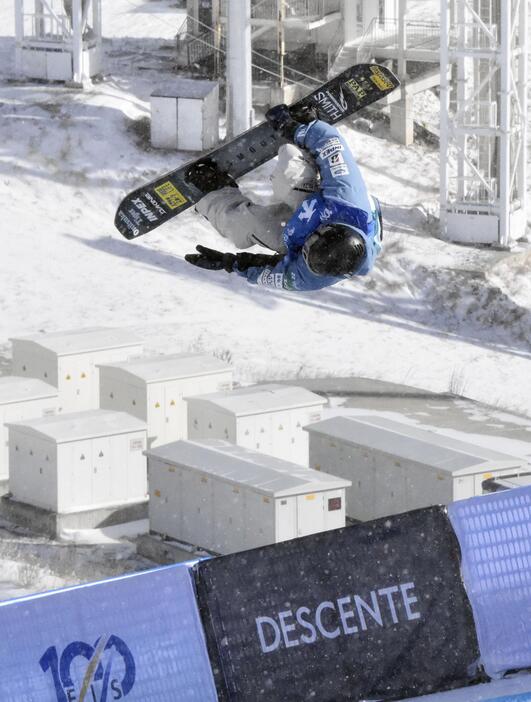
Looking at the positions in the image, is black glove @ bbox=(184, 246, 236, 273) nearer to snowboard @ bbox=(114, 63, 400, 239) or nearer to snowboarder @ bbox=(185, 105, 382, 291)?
snowboarder @ bbox=(185, 105, 382, 291)

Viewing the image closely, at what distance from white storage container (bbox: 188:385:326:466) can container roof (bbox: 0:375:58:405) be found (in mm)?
1937

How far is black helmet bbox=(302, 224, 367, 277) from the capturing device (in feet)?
34.8

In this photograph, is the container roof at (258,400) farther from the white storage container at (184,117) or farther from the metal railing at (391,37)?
the metal railing at (391,37)

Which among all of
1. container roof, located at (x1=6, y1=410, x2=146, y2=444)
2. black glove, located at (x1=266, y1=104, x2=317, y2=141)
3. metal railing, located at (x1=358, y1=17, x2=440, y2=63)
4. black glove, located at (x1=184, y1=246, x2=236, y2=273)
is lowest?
container roof, located at (x1=6, y1=410, x2=146, y2=444)

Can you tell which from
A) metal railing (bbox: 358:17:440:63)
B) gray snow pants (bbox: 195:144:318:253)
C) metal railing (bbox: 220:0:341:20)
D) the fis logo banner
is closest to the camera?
the fis logo banner

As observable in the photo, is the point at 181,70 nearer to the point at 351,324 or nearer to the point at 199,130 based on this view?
the point at 199,130

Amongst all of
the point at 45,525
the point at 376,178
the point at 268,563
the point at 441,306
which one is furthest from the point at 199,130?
the point at 268,563

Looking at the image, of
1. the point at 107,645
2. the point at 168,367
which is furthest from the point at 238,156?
the point at 168,367

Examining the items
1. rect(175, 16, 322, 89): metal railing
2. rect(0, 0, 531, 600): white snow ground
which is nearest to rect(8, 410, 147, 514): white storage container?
rect(0, 0, 531, 600): white snow ground

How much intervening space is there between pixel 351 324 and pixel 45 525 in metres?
10.4

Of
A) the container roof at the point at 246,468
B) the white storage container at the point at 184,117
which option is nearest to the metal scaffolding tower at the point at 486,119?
the white storage container at the point at 184,117

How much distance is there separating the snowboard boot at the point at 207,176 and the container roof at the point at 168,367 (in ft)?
36.7

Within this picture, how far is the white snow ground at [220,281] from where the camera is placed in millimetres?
28922

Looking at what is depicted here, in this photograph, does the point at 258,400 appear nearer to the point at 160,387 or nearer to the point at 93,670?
the point at 160,387
